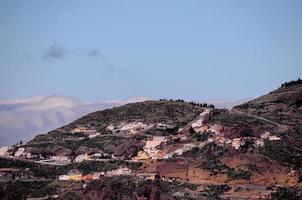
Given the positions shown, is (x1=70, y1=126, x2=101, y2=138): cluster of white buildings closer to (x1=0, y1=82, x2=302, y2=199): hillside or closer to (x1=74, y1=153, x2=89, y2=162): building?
(x1=0, y1=82, x2=302, y2=199): hillside

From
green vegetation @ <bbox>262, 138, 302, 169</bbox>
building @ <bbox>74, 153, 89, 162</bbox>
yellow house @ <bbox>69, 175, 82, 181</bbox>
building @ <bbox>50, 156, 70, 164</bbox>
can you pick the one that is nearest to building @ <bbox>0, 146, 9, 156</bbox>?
building @ <bbox>50, 156, 70, 164</bbox>

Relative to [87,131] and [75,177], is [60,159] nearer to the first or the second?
[87,131]

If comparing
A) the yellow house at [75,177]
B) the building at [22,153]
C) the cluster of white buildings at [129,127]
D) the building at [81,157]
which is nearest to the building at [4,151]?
the building at [22,153]

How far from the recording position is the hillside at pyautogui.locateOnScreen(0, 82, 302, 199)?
105062 millimetres

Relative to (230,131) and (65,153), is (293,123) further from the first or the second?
(65,153)

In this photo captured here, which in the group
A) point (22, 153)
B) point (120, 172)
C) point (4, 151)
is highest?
point (4, 151)

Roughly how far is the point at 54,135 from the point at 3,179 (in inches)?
1461

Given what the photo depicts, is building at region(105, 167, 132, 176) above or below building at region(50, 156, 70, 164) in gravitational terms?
below

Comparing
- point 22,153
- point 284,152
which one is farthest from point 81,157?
point 284,152

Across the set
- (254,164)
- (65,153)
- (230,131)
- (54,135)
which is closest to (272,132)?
(230,131)

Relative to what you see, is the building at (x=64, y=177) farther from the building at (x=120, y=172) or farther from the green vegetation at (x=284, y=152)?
the green vegetation at (x=284, y=152)

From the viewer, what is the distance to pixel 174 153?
419ft

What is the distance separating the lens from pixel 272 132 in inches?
5187

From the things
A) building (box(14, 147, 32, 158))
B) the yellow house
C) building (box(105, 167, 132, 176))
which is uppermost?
building (box(14, 147, 32, 158))
